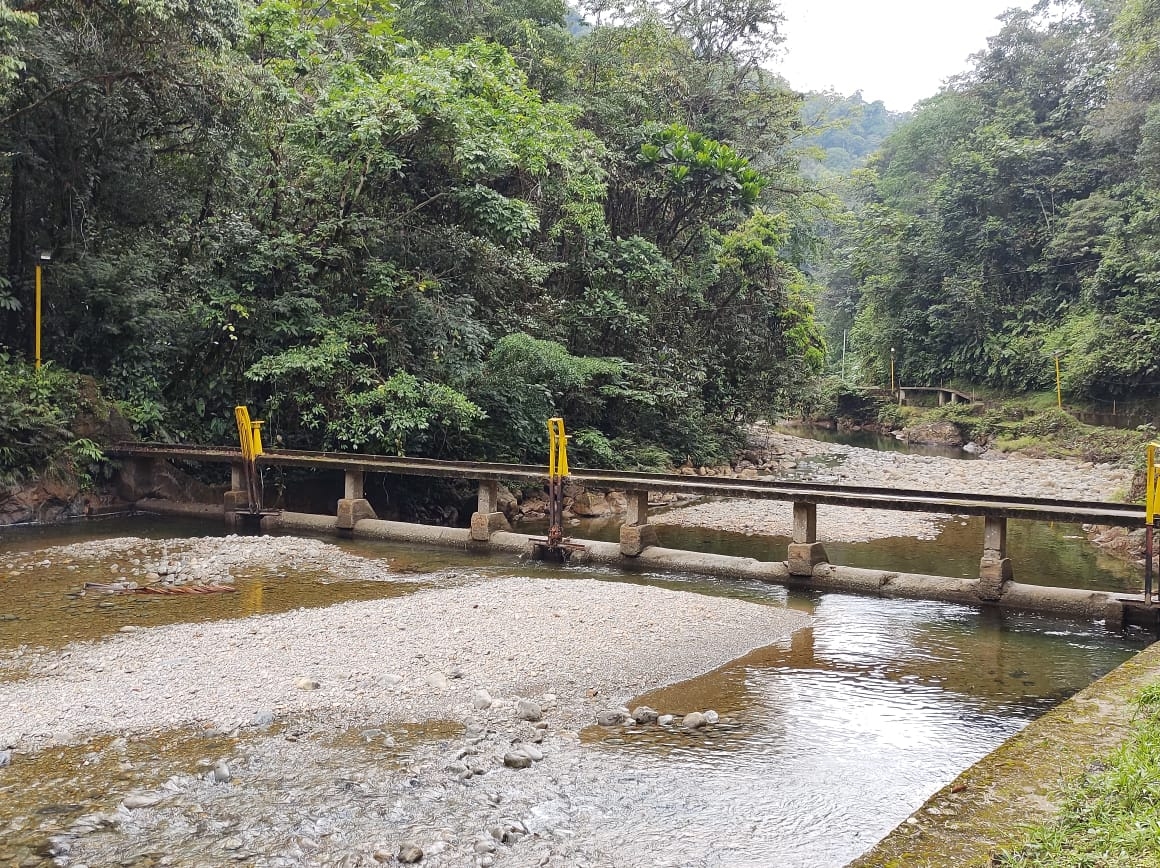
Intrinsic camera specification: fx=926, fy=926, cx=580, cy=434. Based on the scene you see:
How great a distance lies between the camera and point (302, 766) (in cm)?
544

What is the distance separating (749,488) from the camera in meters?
11.1

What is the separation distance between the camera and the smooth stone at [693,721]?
6.29 meters

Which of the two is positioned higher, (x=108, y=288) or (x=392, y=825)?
(x=108, y=288)

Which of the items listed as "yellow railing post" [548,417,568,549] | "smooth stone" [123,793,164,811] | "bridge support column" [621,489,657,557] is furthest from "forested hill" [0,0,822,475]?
"smooth stone" [123,793,164,811]

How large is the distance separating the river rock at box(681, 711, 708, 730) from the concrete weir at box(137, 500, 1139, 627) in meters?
4.66

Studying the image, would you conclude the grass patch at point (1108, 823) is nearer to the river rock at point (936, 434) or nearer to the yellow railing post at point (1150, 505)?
the yellow railing post at point (1150, 505)

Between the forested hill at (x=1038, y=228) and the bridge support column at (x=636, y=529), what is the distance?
24.1 metres

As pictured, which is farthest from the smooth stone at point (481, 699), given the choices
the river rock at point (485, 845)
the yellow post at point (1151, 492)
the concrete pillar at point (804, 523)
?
the yellow post at point (1151, 492)

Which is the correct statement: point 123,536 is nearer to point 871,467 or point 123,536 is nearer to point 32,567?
point 32,567

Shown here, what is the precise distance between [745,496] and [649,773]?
241 inches

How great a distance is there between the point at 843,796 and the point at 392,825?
2527mm

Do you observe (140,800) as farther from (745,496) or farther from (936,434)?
(936,434)

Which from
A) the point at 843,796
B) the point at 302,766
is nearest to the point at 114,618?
the point at 302,766

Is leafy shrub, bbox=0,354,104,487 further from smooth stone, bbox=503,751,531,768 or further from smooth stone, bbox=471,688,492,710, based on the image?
smooth stone, bbox=503,751,531,768
